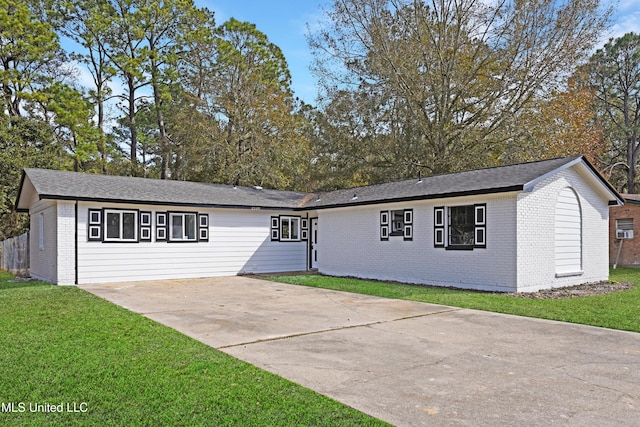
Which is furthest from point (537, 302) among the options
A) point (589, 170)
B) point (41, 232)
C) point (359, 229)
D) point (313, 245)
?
point (41, 232)

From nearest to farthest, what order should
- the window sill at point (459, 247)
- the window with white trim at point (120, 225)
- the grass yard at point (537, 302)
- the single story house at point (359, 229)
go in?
the grass yard at point (537, 302)
the single story house at point (359, 229)
the window sill at point (459, 247)
the window with white trim at point (120, 225)

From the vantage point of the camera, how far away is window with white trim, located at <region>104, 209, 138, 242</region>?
13.8 metres

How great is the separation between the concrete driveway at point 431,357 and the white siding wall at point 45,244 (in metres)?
5.03

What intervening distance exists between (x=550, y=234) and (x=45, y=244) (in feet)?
48.3

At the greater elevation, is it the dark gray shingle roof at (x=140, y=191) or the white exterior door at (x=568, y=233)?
the dark gray shingle roof at (x=140, y=191)

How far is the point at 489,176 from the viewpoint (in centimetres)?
1270

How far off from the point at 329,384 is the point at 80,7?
30.4 meters

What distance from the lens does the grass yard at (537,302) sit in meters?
7.86

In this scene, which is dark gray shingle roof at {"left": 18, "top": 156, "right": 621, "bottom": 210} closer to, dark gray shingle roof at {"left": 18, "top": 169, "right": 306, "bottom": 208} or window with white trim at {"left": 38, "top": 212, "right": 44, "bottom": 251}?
dark gray shingle roof at {"left": 18, "top": 169, "right": 306, "bottom": 208}

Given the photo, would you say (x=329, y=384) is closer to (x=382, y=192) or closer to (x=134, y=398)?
(x=134, y=398)

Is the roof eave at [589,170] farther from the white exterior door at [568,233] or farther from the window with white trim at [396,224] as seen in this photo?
the window with white trim at [396,224]

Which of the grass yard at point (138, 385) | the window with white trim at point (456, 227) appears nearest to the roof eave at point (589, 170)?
the window with white trim at point (456, 227)

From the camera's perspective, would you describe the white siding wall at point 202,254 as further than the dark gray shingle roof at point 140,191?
Yes

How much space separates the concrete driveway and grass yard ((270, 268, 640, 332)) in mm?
531
